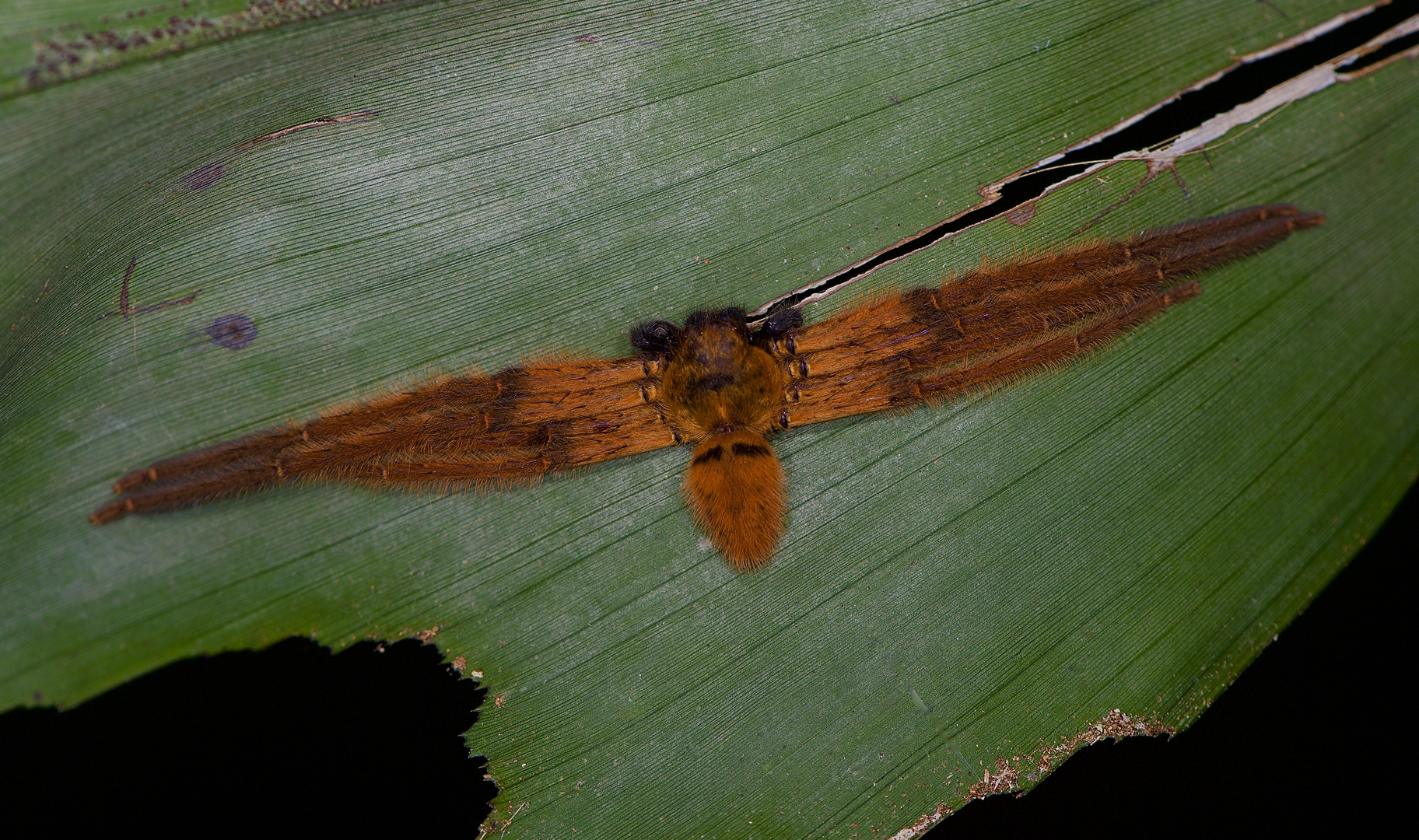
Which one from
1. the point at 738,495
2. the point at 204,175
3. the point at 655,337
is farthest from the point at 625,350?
the point at 204,175

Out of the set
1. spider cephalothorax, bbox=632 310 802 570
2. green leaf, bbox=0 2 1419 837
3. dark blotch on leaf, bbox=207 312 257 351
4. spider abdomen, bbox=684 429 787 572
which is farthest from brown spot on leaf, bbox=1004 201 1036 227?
dark blotch on leaf, bbox=207 312 257 351

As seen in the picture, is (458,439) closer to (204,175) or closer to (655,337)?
(655,337)

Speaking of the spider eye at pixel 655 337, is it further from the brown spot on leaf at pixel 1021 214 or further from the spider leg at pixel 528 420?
the brown spot on leaf at pixel 1021 214

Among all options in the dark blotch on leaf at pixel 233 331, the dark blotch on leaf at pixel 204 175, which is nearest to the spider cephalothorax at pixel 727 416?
the dark blotch on leaf at pixel 233 331

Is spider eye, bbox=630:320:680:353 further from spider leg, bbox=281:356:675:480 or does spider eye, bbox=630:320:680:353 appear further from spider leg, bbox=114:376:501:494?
spider leg, bbox=114:376:501:494

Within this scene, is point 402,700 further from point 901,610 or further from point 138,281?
point 901,610

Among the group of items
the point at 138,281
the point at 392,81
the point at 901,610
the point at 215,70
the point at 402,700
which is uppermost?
the point at 215,70

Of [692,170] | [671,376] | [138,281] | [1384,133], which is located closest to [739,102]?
[692,170]
